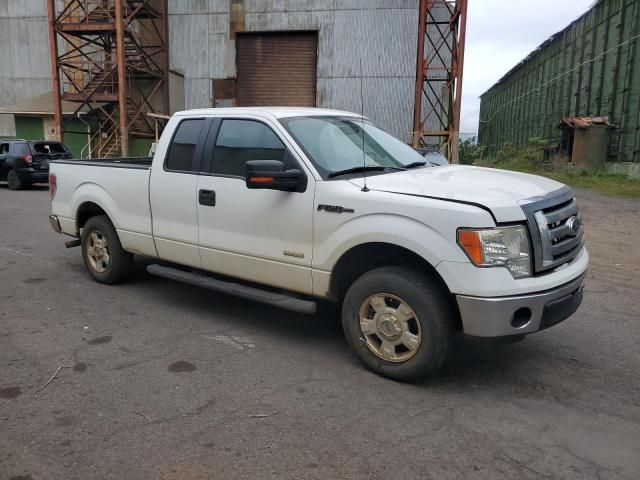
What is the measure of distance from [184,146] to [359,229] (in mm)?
2246

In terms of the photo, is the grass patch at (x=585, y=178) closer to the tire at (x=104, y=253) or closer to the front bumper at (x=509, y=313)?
the front bumper at (x=509, y=313)

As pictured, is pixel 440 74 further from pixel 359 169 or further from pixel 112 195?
pixel 359 169

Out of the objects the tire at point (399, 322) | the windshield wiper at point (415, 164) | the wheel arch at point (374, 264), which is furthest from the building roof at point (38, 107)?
the tire at point (399, 322)

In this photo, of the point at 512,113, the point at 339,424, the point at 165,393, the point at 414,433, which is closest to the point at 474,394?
the point at 414,433

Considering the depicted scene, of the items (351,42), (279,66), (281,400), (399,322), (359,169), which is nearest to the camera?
(281,400)

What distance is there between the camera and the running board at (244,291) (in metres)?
4.24

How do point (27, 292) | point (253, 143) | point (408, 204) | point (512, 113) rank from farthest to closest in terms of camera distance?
point (512, 113)
point (27, 292)
point (253, 143)
point (408, 204)

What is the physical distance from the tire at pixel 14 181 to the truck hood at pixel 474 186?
16.3m

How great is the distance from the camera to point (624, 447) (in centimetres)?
303

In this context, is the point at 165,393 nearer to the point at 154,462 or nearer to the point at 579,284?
the point at 154,462

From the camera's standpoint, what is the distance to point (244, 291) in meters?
4.60

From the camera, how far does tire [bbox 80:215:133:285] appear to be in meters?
6.00

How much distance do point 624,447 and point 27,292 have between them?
19.1 ft

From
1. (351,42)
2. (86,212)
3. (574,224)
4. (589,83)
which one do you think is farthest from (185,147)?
(589,83)
